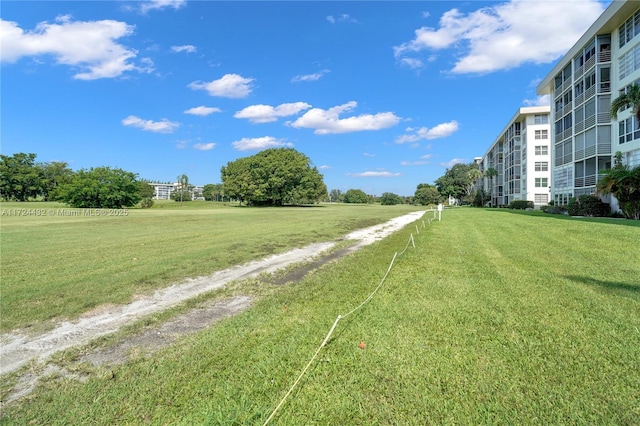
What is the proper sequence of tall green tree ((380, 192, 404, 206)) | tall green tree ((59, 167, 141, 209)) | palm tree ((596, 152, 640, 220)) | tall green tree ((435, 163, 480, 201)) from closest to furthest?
palm tree ((596, 152, 640, 220)), tall green tree ((59, 167, 141, 209)), tall green tree ((435, 163, 480, 201)), tall green tree ((380, 192, 404, 206))

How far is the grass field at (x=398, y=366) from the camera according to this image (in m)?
2.51

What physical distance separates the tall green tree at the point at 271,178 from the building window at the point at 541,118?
42593mm

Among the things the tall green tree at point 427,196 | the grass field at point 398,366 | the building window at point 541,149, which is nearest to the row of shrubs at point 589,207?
the grass field at point 398,366

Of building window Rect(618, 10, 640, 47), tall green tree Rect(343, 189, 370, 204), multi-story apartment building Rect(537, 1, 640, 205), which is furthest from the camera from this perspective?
tall green tree Rect(343, 189, 370, 204)

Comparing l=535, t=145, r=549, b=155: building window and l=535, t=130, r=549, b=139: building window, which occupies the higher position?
l=535, t=130, r=549, b=139: building window

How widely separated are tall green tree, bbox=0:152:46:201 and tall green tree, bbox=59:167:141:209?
80.2ft

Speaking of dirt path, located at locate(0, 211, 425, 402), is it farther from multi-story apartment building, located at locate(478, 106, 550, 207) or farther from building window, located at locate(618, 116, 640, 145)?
multi-story apartment building, located at locate(478, 106, 550, 207)

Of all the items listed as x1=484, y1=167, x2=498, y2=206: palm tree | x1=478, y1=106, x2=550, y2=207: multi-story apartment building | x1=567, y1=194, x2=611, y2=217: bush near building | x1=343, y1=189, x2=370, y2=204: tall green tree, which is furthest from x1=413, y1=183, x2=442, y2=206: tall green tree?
x1=567, y1=194, x2=611, y2=217: bush near building

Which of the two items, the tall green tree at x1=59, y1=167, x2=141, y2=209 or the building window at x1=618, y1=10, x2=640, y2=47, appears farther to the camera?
the tall green tree at x1=59, y1=167, x2=141, y2=209

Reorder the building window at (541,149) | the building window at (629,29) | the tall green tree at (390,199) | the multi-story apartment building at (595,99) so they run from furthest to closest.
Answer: the tall green tree at (390,199) < the building window at (541,149) < the multi-story apartment building at (595,99) < the building window at (629,29)

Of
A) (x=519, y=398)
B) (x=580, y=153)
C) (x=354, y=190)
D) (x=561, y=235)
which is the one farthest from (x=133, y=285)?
(x=354, y=190)

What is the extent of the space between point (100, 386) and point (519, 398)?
3.53 meters

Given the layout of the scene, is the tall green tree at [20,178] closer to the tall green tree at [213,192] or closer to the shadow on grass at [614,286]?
the tall green tree at [213,192]

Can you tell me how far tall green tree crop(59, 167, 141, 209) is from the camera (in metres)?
59.8
